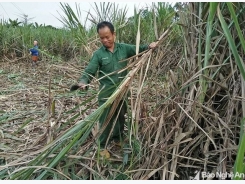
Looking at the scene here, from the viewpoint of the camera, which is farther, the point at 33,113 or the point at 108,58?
the point at 33,113

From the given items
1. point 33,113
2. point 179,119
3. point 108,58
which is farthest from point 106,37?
point 33,113

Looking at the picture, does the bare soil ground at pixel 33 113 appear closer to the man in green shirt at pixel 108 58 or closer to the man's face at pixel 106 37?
the man in green shirt at pixel 108 58

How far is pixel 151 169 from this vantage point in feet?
4.66

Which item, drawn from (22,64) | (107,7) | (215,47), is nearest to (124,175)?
(215,47)

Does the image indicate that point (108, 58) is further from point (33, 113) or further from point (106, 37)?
point (33, 113)

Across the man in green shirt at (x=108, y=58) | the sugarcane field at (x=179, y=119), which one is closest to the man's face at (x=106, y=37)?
the man in green shirt at (x=108, y=58)

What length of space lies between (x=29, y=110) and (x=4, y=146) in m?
0.82

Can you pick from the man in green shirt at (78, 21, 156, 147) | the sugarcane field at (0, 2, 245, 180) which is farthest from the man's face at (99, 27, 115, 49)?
the sugarcane field at (0, 2, 245, 180)

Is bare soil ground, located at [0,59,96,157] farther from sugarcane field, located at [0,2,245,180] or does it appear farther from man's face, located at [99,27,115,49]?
man's face, located at [99,27,115,49]

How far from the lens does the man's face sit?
1743 millimetres

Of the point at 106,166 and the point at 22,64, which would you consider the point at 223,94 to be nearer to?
the point at 106,166

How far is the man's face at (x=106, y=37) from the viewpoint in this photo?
5.72 feet

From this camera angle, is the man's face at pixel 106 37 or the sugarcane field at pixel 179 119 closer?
the sugarcane field at pixel 179 119

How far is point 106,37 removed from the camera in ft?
5.80
